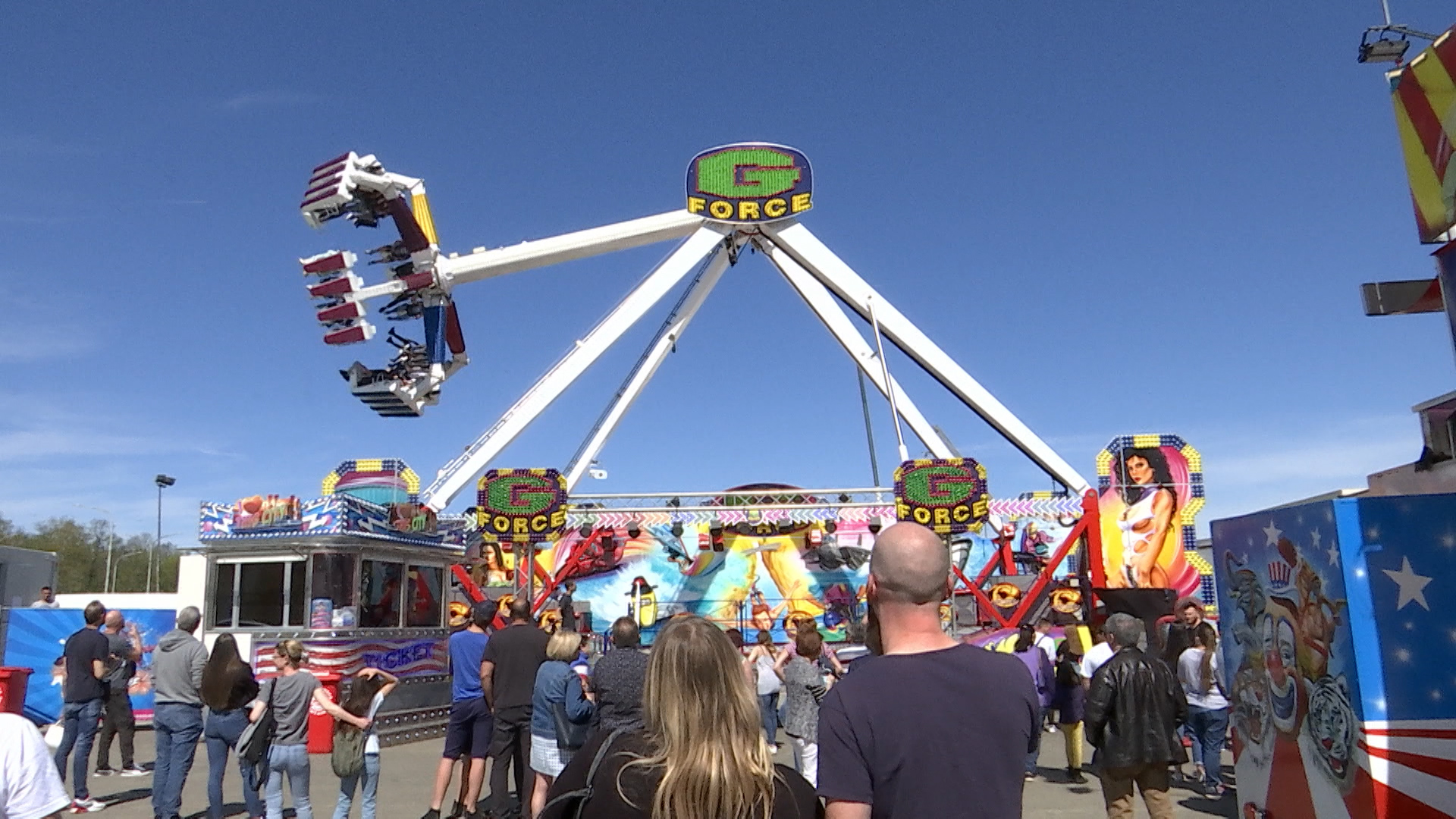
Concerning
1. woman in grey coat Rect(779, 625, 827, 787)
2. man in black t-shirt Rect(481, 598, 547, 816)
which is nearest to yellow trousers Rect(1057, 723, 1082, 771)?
woman in grey coat Rect(779, 625, 827, 787)

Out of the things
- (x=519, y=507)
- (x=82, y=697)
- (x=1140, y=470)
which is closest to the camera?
(x=82, y=697)

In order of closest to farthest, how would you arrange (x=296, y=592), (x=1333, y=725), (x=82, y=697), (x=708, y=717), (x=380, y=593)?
(x=708, y=717) < (x=1333, y=725) < (x=82, y=697) < (x=296, y=592) < (x=380, y=593)

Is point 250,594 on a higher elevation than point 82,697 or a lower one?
higher

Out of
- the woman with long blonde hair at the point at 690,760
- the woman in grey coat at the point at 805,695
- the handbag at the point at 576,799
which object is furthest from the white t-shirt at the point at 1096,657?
the handbag at the point at 576,799

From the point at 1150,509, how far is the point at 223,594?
19864mm

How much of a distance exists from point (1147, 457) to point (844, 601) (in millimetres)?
8213

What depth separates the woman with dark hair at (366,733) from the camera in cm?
675

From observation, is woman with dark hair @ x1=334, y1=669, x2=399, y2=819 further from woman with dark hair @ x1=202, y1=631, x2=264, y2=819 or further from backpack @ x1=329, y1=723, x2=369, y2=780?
woman with dark hair @ x1=202, y1=631, x2=264, y2=819

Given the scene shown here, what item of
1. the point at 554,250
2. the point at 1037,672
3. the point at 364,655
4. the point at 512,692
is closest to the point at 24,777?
the point at 512,692

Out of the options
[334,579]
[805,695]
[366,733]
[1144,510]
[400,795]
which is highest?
[1144,510]

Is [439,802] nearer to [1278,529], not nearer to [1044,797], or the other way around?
[1044,797]

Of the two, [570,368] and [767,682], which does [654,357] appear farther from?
[767,682]

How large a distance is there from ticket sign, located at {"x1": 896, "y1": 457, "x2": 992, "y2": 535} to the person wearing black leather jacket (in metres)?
11.4

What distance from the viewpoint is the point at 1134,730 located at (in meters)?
5.86
